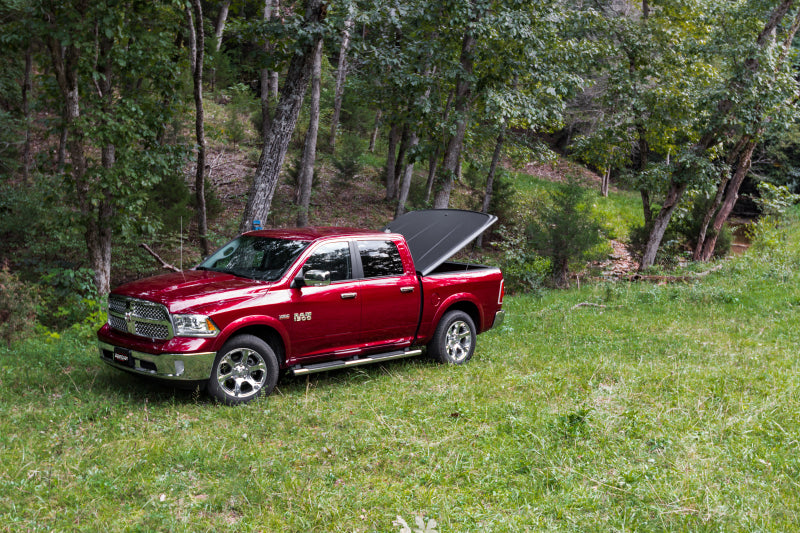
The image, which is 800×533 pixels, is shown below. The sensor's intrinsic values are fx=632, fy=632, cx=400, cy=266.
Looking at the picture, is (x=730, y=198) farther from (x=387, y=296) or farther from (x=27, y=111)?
(x=27, y=111)

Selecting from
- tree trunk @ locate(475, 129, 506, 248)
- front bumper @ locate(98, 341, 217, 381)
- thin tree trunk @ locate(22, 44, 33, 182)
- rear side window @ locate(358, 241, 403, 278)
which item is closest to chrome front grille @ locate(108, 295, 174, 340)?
front bumper @ locate(98, 341, 217, 381)

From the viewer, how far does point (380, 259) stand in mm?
8016

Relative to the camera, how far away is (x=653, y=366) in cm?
808

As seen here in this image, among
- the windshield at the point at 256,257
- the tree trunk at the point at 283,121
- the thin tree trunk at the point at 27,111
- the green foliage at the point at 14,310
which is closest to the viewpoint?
the windshield at the point at 256,257

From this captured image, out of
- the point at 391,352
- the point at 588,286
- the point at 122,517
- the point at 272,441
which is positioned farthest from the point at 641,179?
the point at 122,517

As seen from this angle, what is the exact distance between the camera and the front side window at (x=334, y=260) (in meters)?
7.40

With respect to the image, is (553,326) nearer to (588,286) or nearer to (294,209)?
(588,286)

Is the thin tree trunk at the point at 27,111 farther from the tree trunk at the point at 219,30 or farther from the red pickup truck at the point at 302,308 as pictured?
the red pickup truck at the point at 302,308

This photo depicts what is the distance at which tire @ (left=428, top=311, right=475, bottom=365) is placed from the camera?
855 cm

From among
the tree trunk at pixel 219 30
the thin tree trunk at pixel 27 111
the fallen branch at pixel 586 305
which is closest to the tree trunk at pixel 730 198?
the fallen branch at pixel 586 305

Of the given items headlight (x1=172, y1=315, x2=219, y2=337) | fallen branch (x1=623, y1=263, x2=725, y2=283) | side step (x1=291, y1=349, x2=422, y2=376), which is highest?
headlight (x1=172, y1=315, x2=219, y2=337)

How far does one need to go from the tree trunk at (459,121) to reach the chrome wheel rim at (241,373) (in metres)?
9.00

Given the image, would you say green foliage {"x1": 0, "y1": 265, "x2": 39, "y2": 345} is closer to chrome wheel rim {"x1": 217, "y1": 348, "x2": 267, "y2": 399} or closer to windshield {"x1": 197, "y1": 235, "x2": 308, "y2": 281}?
windshield {"x1": 197, "y1": 235, "x2": 308, "y2": 281}

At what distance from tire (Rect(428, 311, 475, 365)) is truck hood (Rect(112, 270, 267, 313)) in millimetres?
2715
